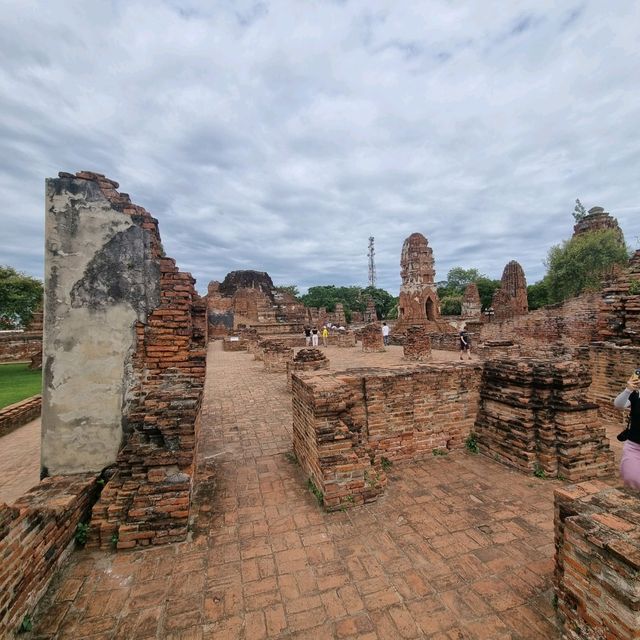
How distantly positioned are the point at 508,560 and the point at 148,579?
278 centimetres

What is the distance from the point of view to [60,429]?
3680 millimetres

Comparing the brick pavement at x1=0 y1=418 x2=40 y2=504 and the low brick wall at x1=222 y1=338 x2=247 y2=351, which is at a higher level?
the low brick wall at x1=222 y1=338 x2=247 y2=351

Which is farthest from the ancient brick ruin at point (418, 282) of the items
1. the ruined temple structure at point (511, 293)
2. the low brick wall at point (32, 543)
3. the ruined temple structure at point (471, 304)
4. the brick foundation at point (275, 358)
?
the low brick wall at point (32, 543)

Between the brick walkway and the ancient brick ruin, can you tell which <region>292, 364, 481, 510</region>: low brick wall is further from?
the ancient brick ruin

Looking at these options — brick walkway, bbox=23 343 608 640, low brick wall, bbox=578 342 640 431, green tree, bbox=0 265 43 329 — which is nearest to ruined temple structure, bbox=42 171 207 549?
brick walkway, bbox=23 343 608 640

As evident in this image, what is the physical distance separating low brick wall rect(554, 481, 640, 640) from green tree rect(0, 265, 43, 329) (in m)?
22.5

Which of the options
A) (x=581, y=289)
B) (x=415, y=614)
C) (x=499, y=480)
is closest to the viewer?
(x=415, y=614)

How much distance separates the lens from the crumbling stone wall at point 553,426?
4016 millimetres

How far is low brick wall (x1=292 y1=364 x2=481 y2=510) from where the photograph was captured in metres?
3.57

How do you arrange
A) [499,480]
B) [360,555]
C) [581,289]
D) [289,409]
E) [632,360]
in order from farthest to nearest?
[581,289]
[289,409]
[632,360]
[499,480]
[360,555]

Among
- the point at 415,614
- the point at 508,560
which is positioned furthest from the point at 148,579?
the point at 508,560

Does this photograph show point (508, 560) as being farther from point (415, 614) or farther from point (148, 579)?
point (148, 579)

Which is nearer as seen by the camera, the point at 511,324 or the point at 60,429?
the point at 60,429

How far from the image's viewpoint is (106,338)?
381 centimetres
